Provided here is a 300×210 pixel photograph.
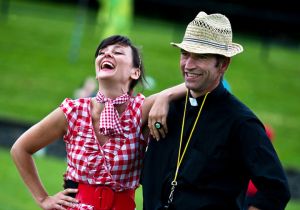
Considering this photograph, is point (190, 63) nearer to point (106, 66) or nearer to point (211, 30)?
point (211, 30)

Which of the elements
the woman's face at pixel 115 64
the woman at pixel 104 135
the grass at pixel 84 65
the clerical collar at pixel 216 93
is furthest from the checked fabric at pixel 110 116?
the grass at pixel 84 65

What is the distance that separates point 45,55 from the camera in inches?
1121

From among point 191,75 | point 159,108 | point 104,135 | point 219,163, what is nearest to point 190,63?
point 191,75

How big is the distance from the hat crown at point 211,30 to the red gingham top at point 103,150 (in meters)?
0.67

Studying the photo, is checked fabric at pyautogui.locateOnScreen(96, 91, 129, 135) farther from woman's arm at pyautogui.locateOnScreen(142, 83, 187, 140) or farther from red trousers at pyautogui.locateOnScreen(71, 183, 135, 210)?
red trousers at pyautogui.locateOnScreen(71, 183, 135, 210)

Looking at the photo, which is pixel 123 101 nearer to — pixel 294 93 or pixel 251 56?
pixel 294 93

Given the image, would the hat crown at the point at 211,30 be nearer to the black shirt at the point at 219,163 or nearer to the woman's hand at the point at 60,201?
the black shirt at the point at 219,163

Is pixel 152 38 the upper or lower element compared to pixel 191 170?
lower

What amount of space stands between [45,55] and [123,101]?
2330 centimetres

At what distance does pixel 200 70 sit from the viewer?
16.0 ft

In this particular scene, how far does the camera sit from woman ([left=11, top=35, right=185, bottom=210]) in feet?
17.4

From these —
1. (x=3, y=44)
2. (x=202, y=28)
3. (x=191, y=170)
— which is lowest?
(x=3, y=44)

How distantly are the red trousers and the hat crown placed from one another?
3.37 ft

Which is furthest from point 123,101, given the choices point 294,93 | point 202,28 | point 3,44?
point 3,44
